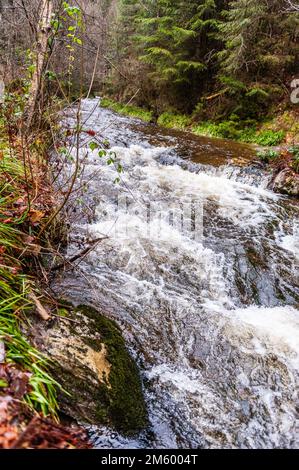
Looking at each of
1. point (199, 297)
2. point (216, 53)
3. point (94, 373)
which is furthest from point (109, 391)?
point (216, 53)

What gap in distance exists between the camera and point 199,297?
12.1 ft

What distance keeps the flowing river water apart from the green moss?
0.29 feet

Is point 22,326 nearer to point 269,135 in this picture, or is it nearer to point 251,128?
point 269,135

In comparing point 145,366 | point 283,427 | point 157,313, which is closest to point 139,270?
point 157,313

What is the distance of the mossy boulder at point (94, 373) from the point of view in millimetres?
2045

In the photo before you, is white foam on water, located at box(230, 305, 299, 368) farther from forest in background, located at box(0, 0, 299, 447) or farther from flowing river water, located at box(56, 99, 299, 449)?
forest in background, located at box(0, 0, 299, 447)

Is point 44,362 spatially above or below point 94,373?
above

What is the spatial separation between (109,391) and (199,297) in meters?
1.77

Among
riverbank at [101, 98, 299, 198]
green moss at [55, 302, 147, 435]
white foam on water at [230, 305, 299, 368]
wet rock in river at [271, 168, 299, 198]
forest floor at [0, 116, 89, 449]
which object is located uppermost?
riverbank at [101, 98, 299, 198]

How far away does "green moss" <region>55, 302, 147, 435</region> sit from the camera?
6.66ft

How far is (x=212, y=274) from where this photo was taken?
418 cm

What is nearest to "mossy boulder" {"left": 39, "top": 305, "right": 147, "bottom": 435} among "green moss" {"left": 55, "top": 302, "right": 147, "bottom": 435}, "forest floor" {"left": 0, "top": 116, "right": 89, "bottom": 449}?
"green moss" {"left": 55, "top": 302, "right": 147, "bottom": 435}

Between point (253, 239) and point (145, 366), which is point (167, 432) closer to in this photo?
point (145, 366)

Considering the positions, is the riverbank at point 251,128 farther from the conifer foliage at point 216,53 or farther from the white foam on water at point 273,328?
the white foam on water at point 273,328
